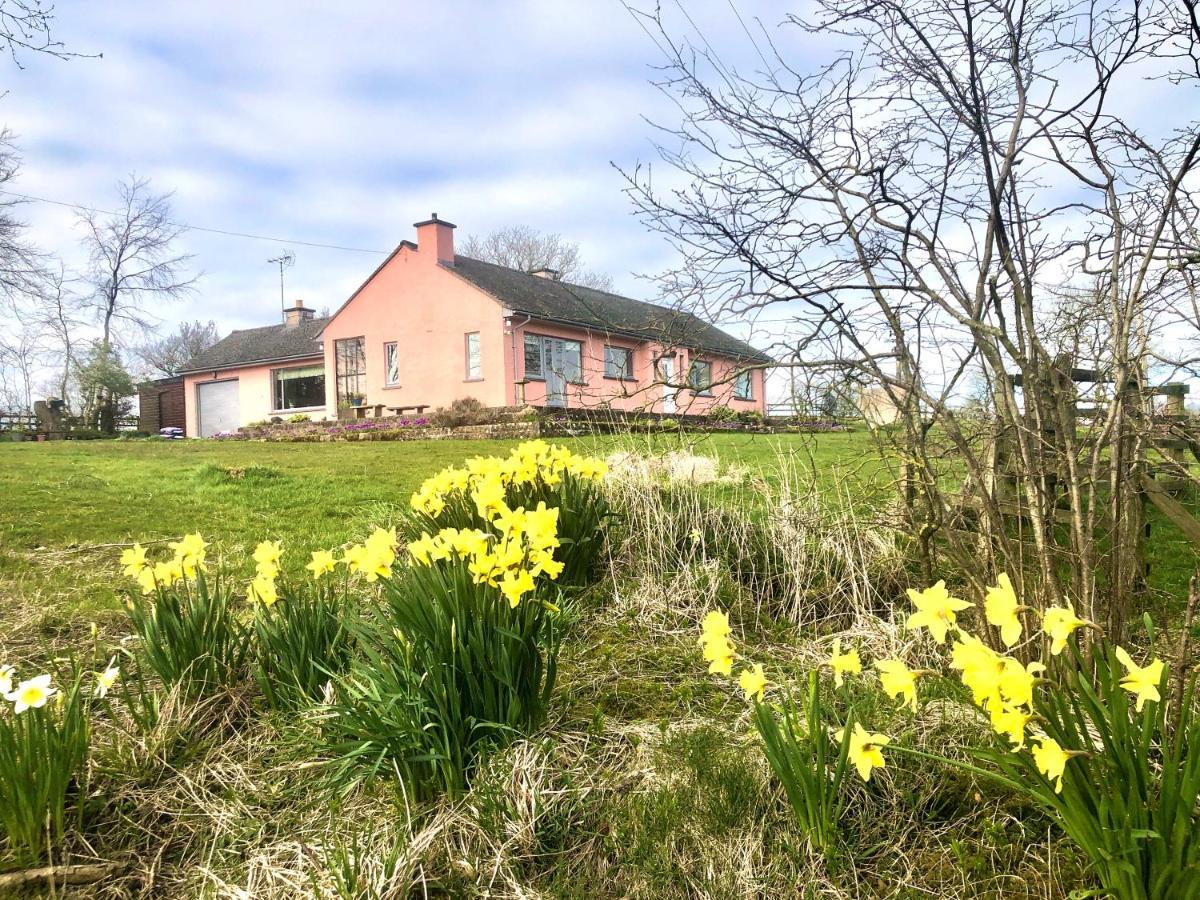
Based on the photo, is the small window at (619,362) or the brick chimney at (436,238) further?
the brick chimney at (436,238)

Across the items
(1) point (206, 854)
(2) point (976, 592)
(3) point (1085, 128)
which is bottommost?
(1) point (206, 854)

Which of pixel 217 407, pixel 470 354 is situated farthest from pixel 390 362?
pixel 217 407

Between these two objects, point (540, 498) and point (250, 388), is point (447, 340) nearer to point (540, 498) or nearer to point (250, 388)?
point (250, 388)

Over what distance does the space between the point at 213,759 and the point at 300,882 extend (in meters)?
0.73

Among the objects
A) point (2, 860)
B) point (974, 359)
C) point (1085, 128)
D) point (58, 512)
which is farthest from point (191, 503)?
point (1085, 128)

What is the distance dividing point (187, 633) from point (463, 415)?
13674 millimetres

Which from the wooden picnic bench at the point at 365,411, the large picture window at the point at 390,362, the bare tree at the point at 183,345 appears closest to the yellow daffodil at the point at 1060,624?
the wooden picnic bench at the point at 365,411

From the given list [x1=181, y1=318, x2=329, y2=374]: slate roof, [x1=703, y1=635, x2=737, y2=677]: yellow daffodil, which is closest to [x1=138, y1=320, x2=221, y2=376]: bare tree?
[x1=181, y1=318, x2=329, y2=374]: slate roof

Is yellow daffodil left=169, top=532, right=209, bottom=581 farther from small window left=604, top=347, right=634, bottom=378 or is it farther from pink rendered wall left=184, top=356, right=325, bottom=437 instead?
pink rendered wall left=184, top=356, right=325, bottom=437

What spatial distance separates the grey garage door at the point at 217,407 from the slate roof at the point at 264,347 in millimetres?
723

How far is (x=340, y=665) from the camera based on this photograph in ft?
9.11

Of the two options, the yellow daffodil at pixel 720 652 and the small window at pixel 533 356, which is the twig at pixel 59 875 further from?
the small window at pixel 533 356

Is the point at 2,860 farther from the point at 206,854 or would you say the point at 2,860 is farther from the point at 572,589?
the point at 572,589

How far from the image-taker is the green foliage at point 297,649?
278 centimetres
